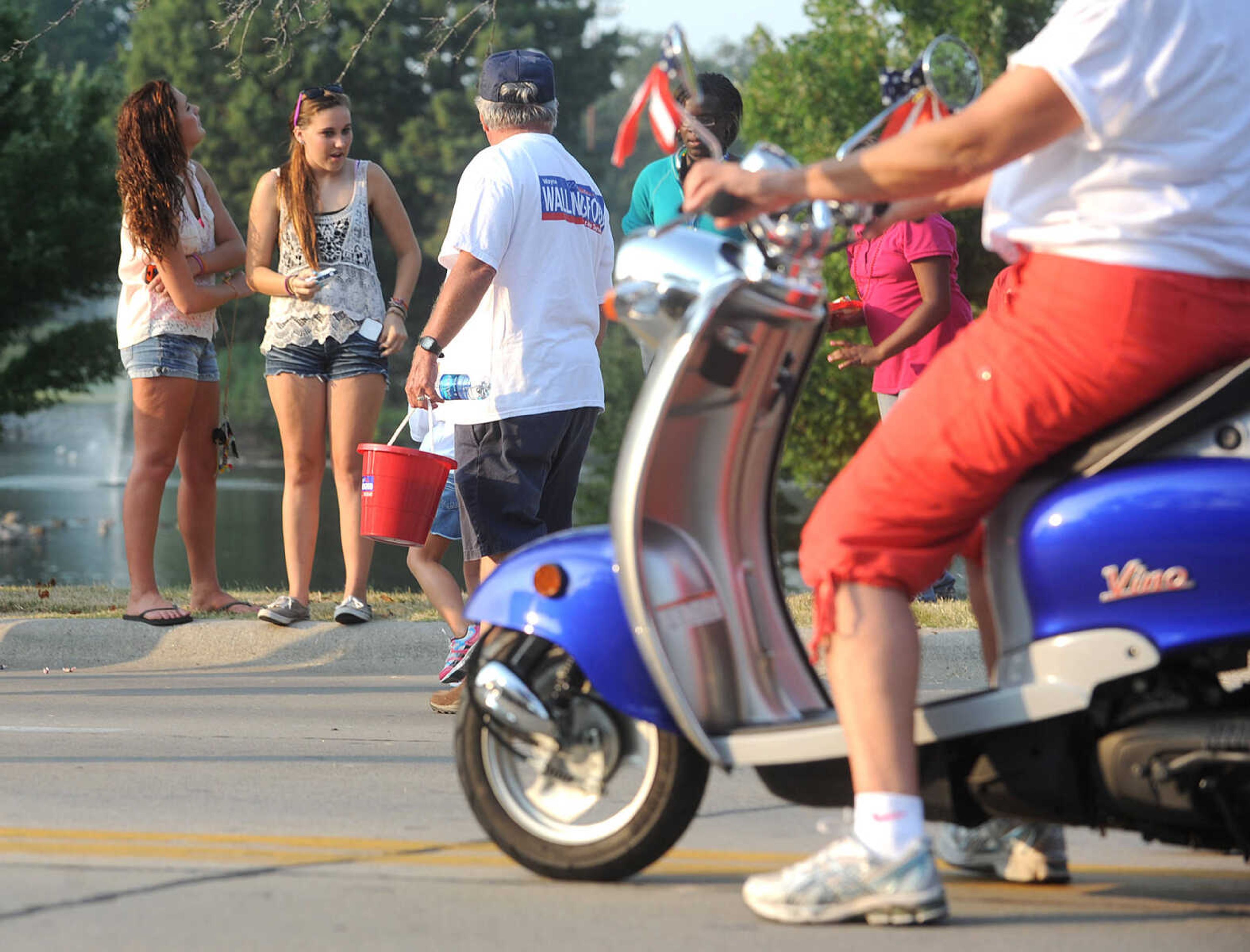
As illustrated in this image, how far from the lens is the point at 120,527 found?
25.5m

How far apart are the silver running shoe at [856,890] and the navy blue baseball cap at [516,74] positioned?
327cm

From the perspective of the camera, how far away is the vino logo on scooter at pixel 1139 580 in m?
→ 3.02

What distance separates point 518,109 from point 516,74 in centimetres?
11

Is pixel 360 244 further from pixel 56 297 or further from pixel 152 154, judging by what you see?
pixel 56 297

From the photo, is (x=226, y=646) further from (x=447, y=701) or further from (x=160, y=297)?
(x=447, y=701)

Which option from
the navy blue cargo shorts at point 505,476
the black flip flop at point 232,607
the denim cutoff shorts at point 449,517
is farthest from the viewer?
the black flip flop at point 232,607

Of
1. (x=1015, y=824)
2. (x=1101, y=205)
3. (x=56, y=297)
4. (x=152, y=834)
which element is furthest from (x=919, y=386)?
(x=56, y=297)

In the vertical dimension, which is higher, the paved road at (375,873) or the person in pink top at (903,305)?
the person in pink top at (903,305)

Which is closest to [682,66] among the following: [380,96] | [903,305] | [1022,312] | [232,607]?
[1022,312]

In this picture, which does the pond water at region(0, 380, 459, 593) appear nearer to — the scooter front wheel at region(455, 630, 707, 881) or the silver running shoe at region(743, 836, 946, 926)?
the scooter front wheel at region(455, 630, 707, 881)

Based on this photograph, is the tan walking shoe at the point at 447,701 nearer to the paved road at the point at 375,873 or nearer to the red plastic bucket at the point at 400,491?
the paved road at the point at 375,873

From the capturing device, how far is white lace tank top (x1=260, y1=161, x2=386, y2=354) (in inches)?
278

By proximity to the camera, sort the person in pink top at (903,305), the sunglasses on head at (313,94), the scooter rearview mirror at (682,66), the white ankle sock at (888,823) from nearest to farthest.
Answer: the white ankle sock at (888,823) < the scooter rearview mirror at (682,66) < the person in pink top at (903,305) < the sunglasses on head at (313,94)

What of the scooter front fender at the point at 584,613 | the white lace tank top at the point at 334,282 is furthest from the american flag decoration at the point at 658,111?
the white lace tank top at the point at 334,282
